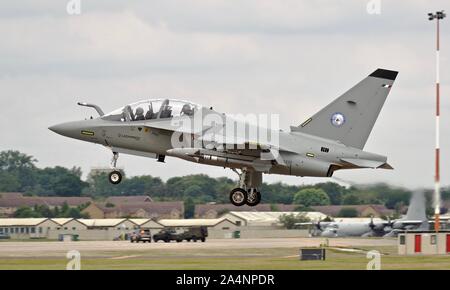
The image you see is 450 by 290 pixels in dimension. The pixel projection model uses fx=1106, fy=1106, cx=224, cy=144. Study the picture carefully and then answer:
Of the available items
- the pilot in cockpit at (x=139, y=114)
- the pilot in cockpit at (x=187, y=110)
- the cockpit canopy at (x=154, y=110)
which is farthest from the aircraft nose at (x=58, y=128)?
the pilot in cockpit at (x=187, y=110)

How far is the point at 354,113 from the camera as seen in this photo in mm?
44062

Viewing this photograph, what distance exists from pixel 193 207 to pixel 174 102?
70.6 m

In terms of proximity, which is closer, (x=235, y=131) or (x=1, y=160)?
(x=235, y=131)

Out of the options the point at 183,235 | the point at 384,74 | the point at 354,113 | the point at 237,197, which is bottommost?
the point at 183,235

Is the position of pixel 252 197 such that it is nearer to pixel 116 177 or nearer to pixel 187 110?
pixel 187 110

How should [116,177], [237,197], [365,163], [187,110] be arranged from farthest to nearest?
1. [116,177]
2. [237,197]
3. [365,163]
4. [187,110]

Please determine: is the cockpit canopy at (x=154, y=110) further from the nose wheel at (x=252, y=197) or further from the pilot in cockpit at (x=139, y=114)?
the nose wheel at (x=252, y=197)

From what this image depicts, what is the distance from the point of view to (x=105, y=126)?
4428 cm

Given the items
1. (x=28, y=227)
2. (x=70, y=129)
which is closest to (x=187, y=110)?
(x=70, y=129)

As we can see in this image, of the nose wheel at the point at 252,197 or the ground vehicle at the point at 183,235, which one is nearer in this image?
the nose wheel at the point at 252,197

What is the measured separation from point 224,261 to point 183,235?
110 ft

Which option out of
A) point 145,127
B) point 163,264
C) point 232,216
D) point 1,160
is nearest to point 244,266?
point 163,264

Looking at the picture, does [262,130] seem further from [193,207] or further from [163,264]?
[193,207]

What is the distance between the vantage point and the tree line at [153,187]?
109812mm
